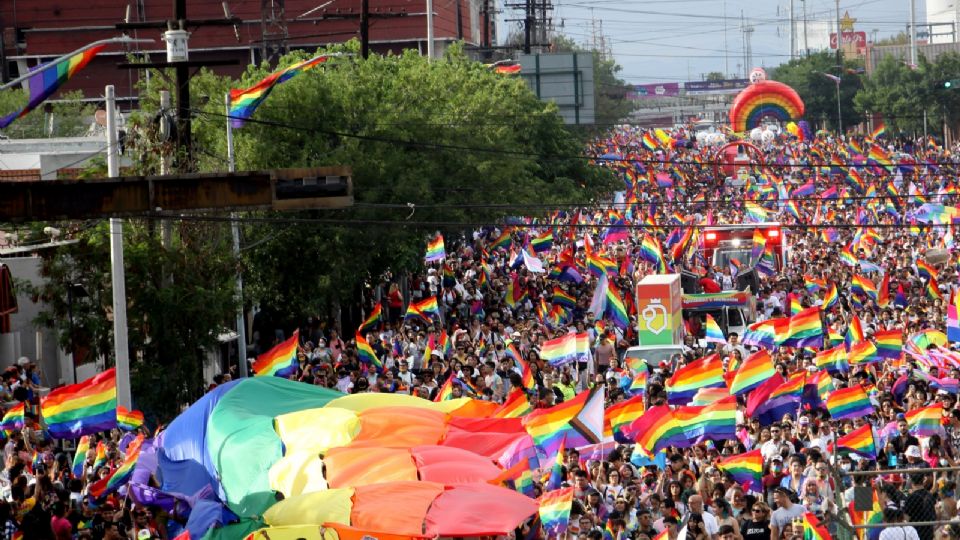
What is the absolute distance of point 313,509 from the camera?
14.4 m

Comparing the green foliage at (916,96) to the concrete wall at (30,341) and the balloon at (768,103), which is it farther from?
the concrete wall at (30,341)

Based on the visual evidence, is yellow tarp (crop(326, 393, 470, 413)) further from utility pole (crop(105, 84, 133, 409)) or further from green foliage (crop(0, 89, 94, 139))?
green foliage (crop(0, 89, 94, 139))

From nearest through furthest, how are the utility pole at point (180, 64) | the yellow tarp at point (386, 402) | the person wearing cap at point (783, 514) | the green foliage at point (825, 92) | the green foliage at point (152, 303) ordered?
the person wearing cap at point (783, 514), the yellow tarp at point (386, 402), the utility pole at point (180, 64), the green foliage at point (152, 303), the green foliage at point (825, 92)

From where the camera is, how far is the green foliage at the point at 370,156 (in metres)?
33.9

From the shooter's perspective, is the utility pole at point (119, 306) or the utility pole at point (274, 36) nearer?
the utility pole at point (119, 306)

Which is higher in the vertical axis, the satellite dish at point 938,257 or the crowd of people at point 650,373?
the satellite dish at point 938,257

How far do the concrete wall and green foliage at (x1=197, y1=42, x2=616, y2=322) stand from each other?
141 inches

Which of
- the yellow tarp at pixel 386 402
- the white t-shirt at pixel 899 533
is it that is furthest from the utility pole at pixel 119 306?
the white t-shirt at pixel 899 533

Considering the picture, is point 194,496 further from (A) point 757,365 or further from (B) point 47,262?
(B) point 47,262

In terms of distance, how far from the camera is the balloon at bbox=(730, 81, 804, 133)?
113 metres

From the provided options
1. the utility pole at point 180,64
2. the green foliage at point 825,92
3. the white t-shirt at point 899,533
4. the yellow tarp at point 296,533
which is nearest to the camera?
the white t-shirt at point 899,533

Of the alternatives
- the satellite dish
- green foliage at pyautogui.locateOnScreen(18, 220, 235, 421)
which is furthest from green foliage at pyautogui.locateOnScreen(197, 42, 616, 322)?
the satellite dish

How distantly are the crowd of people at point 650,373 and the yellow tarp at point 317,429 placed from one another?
1620mm

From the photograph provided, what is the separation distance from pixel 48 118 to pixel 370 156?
113ft
